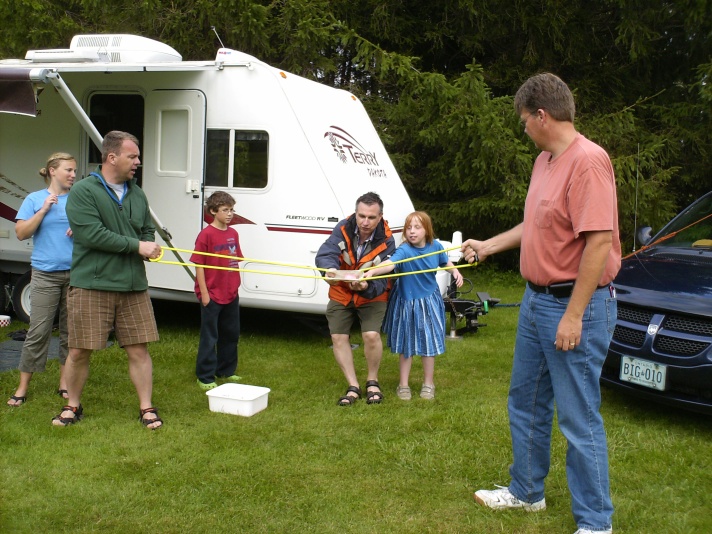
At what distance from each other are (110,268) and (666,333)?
3490 mm

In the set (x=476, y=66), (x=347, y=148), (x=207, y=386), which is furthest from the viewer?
(x=476, y=66)

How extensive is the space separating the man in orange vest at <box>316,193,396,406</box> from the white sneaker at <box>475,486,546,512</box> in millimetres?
1751

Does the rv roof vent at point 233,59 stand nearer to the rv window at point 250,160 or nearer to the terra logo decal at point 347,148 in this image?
the rv window at point 250,160

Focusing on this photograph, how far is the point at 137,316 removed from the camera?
4.76 m

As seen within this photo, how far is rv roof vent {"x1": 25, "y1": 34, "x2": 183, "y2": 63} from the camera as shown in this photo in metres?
7.15

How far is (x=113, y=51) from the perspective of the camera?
7.20 meters

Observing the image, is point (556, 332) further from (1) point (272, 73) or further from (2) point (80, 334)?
(1) point (272, 73)

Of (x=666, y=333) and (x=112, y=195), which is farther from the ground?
(x=112, y=195)

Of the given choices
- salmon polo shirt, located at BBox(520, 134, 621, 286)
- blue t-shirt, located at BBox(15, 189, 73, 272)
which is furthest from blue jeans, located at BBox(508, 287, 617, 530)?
blue t-shirt, located at BBox(15, 189, 73, 272)

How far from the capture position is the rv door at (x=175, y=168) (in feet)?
23.5

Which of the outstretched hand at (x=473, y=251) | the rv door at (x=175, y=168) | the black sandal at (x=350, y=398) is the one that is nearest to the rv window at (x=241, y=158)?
the rv door at (x=175, y=168)

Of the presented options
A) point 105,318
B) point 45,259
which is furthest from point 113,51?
point 105,318

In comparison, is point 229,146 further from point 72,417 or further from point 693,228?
point 693,228

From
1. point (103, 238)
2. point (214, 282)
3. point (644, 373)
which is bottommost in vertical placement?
point (644, 373)
